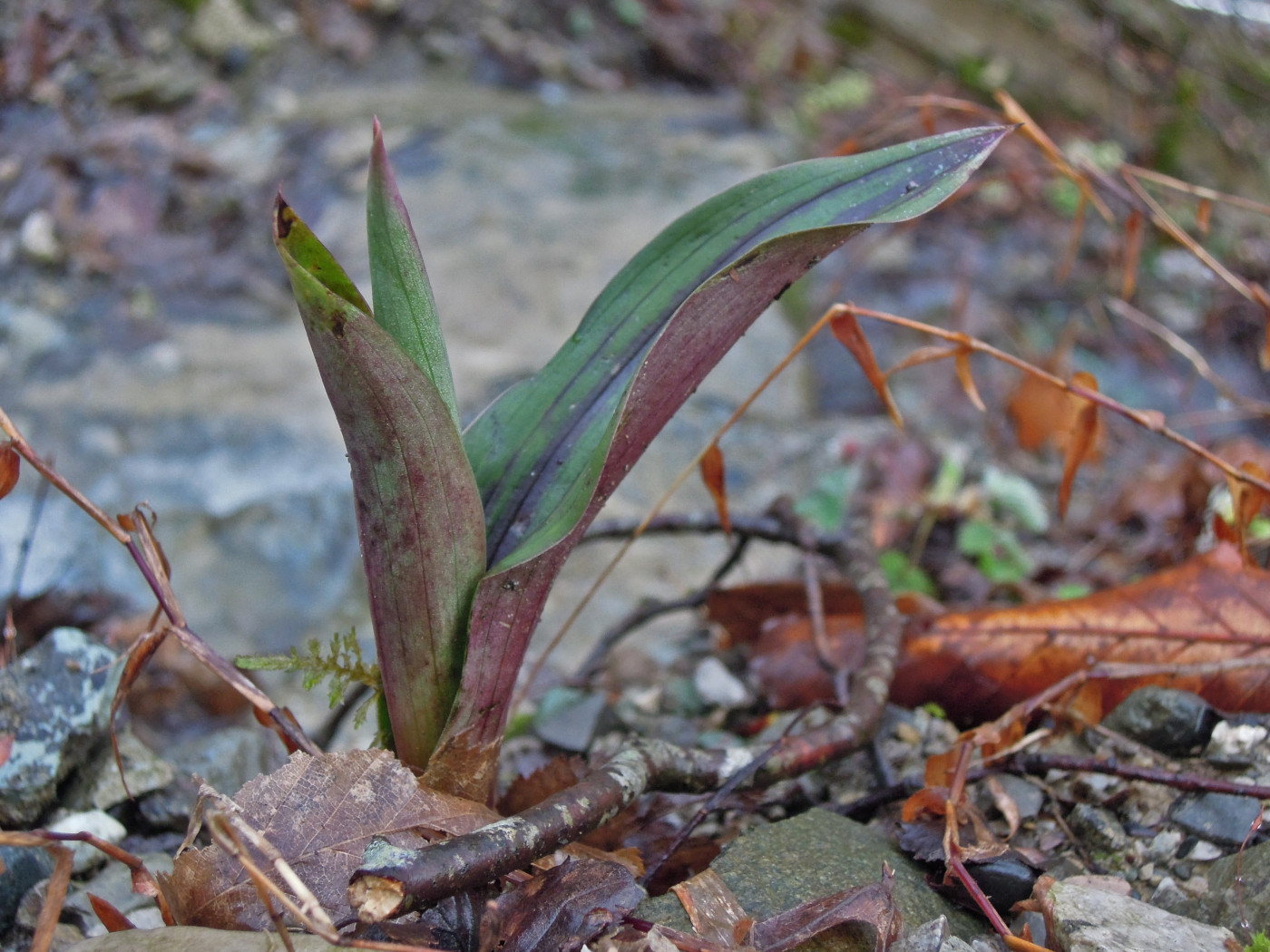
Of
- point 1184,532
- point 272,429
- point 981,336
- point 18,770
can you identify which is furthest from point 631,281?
point 981,336

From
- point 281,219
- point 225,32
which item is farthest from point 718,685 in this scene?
point 225,32

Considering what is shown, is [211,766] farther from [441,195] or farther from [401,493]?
[441,195]

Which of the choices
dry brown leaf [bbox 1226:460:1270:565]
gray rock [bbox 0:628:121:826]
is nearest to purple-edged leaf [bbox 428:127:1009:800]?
gray rock [bbox 0:628:121:826]

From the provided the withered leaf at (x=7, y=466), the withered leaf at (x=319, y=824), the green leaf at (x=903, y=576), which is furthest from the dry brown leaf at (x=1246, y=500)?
the withered leaf at (x=7, y=466)

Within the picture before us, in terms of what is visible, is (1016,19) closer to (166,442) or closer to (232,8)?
(232,8)

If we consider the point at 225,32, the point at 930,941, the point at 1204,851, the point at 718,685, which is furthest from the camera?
the point at 225,32

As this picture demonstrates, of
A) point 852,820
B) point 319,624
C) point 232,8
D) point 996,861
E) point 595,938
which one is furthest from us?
point 232,8

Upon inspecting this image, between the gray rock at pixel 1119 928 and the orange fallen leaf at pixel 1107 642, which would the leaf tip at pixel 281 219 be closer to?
the gray rock at pixel 1119 928
